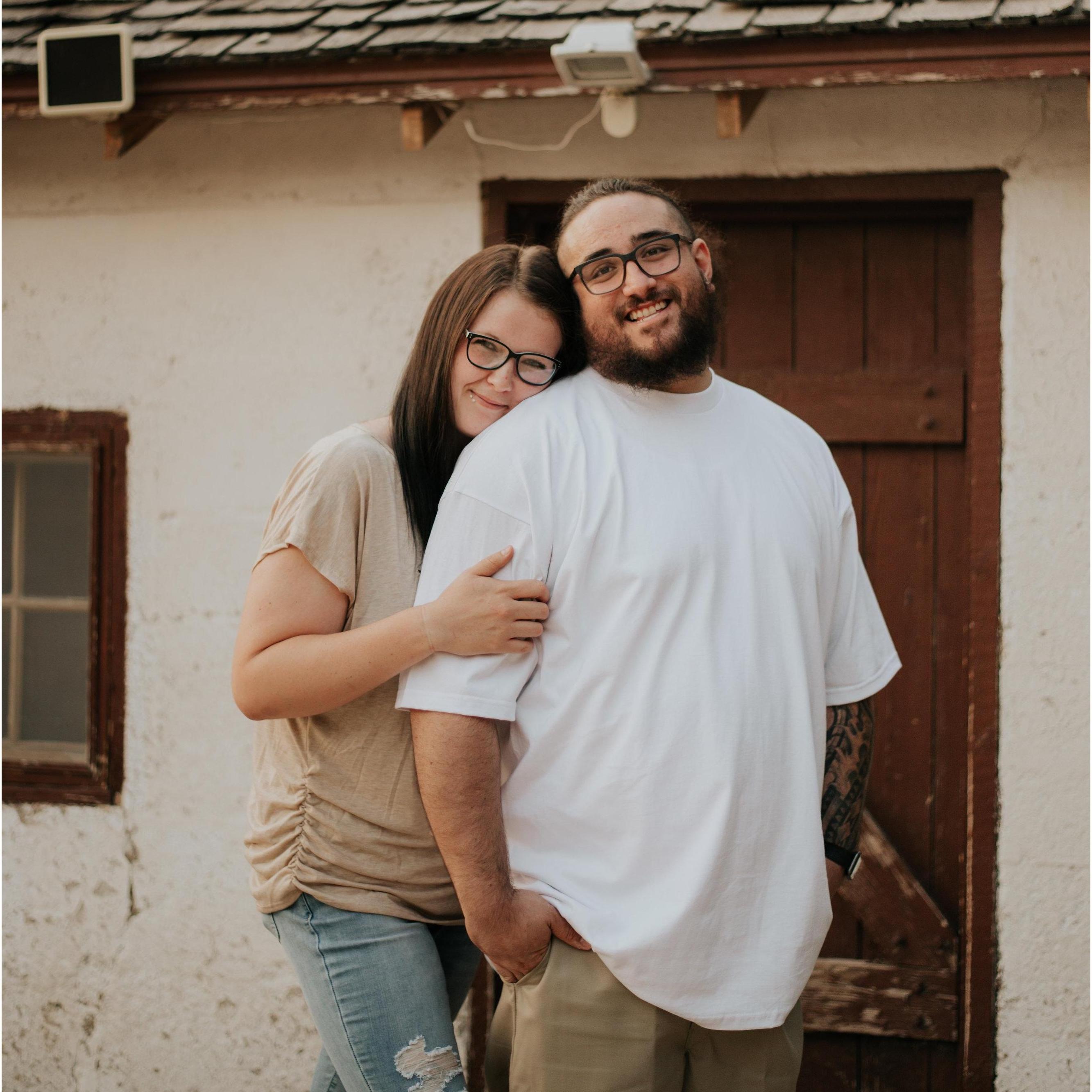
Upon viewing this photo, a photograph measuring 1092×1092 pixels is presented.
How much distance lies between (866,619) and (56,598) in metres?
3.05

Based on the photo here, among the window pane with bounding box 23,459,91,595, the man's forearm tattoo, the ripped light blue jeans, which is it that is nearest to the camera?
the ripped light blue jeans

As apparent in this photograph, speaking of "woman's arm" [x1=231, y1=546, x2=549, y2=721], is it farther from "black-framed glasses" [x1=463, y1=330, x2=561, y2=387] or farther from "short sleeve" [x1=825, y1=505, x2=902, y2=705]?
"short sleeve" [x1=825, y1=505, x2=902, y2=705]

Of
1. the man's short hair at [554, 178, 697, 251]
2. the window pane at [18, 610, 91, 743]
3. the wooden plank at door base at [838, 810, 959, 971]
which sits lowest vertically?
the wooden plank at door base at [838, 810, 959, 971]

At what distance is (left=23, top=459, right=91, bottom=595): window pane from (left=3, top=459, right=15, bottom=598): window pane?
45 mm

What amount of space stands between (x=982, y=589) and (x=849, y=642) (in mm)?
1313

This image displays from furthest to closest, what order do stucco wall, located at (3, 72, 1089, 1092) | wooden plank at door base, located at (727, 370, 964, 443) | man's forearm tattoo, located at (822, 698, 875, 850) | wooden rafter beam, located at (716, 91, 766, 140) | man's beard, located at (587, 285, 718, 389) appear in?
1. stucco wall, located at (3, 72, 1089, 1092)
2. wooden plank at door base, located at (727, 370, 964, 443)
3. wooden rafter beam, located at (716, 91, 766, 140)
4. man's forearm tattoo, located at (822, 698, 875, 850)
5. man's beard, located at (587, 285, 718, 389)

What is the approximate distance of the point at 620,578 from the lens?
197 cm

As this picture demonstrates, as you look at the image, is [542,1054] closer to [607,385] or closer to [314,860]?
[314,860]

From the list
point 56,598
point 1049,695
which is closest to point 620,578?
point 1049,695

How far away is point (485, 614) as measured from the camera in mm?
1899

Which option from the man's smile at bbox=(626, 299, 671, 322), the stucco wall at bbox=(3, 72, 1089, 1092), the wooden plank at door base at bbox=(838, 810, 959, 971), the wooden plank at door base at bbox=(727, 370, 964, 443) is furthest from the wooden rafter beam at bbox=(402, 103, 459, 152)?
the wooden plank at door base at bbox=(838, 810, 959, 971)

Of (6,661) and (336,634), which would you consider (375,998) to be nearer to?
(336,634)

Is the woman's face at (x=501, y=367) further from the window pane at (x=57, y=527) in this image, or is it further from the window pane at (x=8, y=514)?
the window pane at (x=8, y=514)

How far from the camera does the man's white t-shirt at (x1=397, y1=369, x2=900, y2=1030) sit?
6.37 ft
